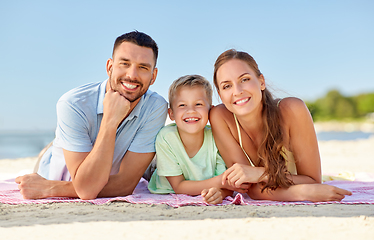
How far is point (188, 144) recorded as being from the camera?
3543mm

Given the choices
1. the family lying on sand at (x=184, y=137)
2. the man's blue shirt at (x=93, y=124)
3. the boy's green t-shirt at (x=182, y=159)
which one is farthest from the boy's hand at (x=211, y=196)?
the man's blue shirt at (x=93, y=124)

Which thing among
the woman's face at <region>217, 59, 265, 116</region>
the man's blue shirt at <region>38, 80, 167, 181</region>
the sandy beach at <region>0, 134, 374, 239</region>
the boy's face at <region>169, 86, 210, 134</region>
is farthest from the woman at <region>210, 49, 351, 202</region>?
the man's blue shirt at <region>38, 80, 167, 181</region>

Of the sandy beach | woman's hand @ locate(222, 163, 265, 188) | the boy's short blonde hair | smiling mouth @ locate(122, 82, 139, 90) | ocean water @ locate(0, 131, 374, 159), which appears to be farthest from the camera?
ocean water @ locate(0, 131, 374, 159)

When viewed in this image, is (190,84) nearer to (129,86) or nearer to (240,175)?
(129,86)

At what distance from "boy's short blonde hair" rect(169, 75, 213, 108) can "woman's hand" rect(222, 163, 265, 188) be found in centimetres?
96

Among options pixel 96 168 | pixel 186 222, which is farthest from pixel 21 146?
pixel 186 222

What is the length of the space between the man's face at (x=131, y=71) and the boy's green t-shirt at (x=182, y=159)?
547 millimetres

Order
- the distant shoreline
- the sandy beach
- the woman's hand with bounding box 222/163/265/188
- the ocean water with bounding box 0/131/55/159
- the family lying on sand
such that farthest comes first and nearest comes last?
the distant shoreline
the ocean water with bounding box 0/131/55/159
the family lying on sand
the woman's hand with bounding box 222/163/265/188
the sandy beach

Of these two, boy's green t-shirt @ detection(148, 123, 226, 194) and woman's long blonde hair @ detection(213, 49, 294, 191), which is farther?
boy's green t-shirt @ detection(148, 123, 226, 194)

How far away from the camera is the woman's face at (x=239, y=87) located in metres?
3.15

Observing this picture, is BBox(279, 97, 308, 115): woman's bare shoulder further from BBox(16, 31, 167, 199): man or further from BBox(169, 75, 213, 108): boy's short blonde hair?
BBox(16, 31, 167, 199): man

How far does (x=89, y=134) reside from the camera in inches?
132

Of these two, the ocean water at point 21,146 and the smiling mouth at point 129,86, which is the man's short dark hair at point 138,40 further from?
the ocean water at point 21,146

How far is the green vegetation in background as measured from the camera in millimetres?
65625
